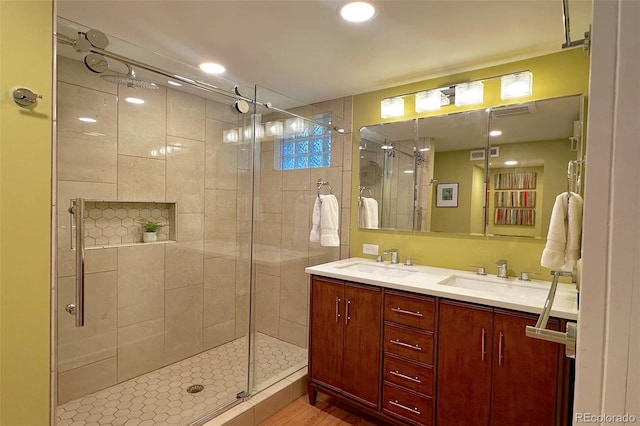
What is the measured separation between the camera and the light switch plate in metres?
2.68

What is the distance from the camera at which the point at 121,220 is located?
2.51 m

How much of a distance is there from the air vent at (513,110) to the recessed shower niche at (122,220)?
2.50m

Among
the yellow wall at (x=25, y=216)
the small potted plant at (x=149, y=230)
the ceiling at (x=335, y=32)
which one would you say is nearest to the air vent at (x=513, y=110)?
the ceiling at (x=335, y=32)

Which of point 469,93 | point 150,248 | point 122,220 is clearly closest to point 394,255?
point 469,93

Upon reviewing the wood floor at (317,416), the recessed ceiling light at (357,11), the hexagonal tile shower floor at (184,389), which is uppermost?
the recessed ceiling light at (357,11)

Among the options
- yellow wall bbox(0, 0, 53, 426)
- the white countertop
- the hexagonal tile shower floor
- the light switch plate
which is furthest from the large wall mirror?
yellow wall bbox(0, 0, 53, 426)

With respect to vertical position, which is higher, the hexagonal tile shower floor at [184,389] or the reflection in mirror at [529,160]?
the reflection in mirror at [529,160]

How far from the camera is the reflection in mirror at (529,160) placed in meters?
1.92

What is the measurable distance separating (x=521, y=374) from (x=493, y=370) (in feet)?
0.39

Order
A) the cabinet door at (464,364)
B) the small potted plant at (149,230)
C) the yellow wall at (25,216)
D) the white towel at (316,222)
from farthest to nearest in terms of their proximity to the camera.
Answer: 1. the white towel at (316,222)
2. the small potted plant at (149,230)
3. the cabinet door at (464,364)
4. the yellow wall at (25,216)

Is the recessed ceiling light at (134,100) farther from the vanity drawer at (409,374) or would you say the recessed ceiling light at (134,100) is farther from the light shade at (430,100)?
the vanity drawer at (409,374)

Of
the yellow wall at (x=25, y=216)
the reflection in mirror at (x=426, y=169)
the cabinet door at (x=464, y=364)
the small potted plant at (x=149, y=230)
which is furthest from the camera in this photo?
the small potted plant at (x=149, y=230)

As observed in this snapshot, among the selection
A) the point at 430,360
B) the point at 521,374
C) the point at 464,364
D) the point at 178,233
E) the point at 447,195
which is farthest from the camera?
the point at 178,233

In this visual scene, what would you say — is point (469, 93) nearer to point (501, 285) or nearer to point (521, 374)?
point (501, 285)
